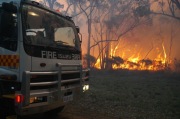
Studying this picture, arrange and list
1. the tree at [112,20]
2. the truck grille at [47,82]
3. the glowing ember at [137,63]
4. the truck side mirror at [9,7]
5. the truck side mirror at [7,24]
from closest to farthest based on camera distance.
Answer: the truck grille at [47,82] → the truck side mirror at [9,7] → the truck side mirror at [7,24] → the glowing ember at [137,63] → the tree at [112,20]

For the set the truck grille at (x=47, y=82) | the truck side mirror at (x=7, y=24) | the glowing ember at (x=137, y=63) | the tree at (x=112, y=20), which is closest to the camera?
the truck grille at (x=47, y=82)

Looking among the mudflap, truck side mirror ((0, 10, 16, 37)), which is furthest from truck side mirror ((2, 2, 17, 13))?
the mudflap

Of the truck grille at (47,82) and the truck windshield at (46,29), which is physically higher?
the truck windshield at (46,29)

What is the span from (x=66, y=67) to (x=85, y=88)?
4.24 feet

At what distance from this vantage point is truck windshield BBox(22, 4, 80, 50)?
5695 millimetres

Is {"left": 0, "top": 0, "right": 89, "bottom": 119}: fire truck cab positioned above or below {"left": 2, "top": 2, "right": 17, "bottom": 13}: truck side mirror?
below

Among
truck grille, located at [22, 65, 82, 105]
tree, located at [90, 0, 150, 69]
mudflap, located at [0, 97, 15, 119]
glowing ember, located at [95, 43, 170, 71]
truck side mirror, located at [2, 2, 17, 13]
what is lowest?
mudflap, located at [0, 97, 15, 119]

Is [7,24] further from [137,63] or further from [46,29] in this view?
[137,63]

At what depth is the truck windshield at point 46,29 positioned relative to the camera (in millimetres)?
5695

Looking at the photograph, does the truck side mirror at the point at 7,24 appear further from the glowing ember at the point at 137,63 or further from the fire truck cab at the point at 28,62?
the glowing ember at the point at 137,63

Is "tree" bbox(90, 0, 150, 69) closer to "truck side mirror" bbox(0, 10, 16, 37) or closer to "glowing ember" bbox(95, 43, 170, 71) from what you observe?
"glowing ember" bbox(95, 43, 170, 71)

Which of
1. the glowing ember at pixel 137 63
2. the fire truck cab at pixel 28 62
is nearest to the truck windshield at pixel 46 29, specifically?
the fire truck cab at pixel 28 62

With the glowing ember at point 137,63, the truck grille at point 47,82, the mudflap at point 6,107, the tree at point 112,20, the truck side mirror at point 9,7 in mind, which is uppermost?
the tree at point 112,20

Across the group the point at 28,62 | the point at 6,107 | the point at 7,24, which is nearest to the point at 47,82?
the point at 28,62
